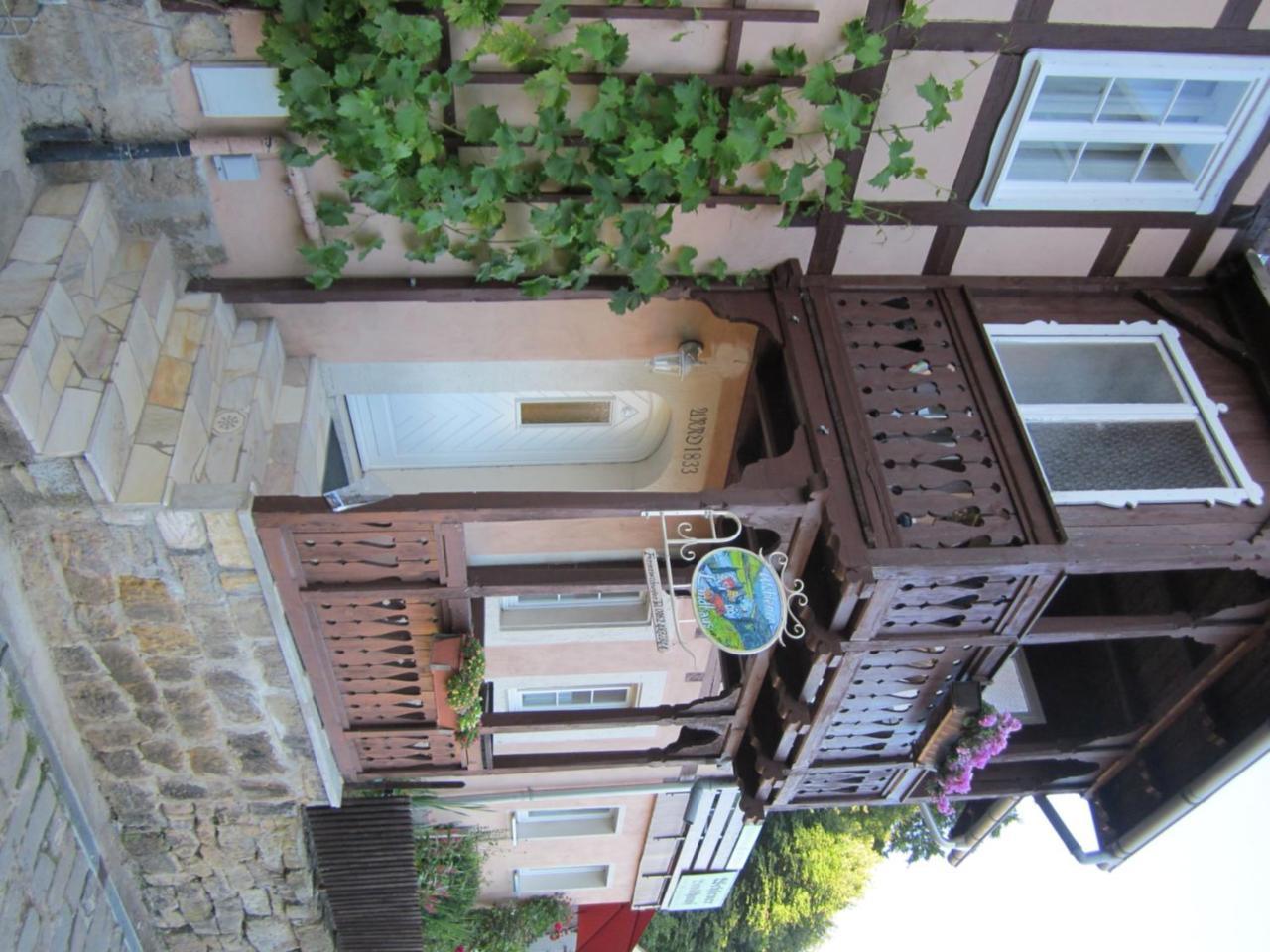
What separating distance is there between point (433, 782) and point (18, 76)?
457cm

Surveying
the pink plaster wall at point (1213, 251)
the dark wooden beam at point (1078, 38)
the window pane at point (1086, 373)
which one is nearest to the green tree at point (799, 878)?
the window pane at point (1086, 373)

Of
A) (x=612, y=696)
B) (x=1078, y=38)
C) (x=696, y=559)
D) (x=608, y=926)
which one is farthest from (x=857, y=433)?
(x=608, y=926)

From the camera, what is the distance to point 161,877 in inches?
246

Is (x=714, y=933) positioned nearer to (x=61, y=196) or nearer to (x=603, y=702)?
(x=603, y=702)

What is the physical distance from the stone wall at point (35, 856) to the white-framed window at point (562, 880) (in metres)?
4.06

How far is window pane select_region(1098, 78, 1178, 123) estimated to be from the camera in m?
4.89

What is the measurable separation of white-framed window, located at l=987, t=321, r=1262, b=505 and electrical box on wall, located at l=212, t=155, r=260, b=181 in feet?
11.8

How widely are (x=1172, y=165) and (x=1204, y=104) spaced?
0.32 metres

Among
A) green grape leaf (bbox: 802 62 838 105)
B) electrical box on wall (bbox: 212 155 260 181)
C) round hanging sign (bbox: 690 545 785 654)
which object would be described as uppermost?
electrical box on wall (bbox: 212 155 260 181)

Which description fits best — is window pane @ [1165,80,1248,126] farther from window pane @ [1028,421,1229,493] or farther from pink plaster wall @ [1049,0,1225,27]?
window pane @ [1028,421,1229,493]

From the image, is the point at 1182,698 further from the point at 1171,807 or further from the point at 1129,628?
the point at 1129,628

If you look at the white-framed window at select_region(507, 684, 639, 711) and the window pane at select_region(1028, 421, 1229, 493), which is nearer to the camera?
the window pane at select_region(1028, 421, 1229, 493)

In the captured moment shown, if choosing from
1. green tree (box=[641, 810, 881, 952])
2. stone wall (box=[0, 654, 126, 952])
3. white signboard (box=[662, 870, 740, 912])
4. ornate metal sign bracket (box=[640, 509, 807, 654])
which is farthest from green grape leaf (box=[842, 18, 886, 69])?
green tree (box=[641, 810, 881, 952])

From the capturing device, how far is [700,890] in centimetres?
959
